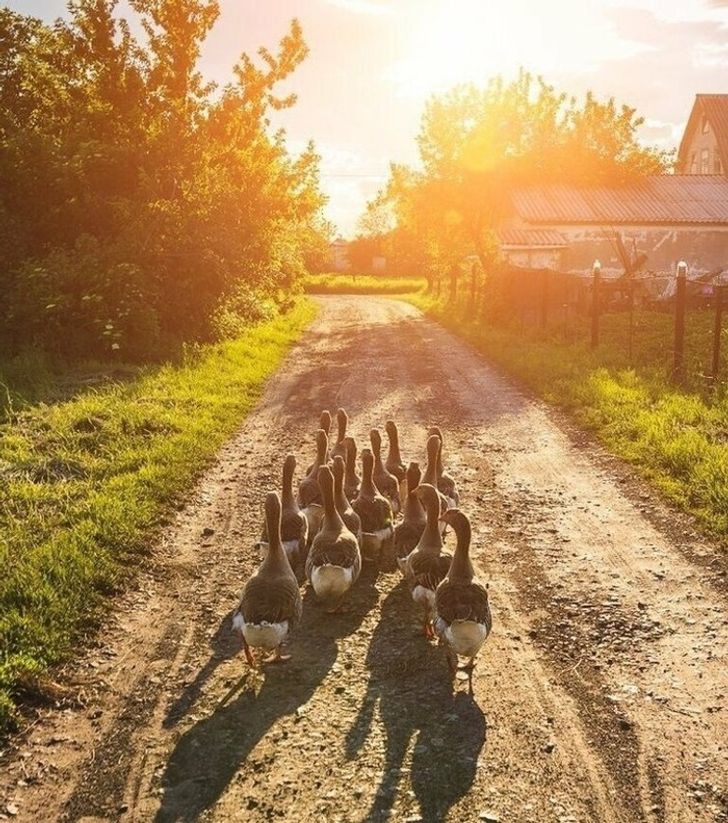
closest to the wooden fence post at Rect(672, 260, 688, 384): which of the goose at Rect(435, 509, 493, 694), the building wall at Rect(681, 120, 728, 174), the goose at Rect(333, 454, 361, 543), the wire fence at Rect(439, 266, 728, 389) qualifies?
the wire fence at Rect(439, 266, 728, 389)

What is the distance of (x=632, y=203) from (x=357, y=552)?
38.6m

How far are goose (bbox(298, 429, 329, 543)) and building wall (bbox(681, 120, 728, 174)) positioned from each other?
163ft

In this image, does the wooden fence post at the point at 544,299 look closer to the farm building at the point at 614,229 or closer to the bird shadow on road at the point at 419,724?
the farm building at the point at 614,229

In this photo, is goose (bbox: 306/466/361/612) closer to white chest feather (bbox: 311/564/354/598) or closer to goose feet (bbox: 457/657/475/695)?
white chest feather (bbox: 311/564/354/598)

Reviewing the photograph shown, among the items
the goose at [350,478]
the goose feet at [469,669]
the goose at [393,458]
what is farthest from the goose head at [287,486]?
the goose feet at [469,669]

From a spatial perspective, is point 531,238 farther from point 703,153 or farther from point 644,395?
point 703,153

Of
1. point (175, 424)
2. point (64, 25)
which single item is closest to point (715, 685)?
point (175, 424)

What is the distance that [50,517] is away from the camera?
27.8ft

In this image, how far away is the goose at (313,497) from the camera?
24.9ft

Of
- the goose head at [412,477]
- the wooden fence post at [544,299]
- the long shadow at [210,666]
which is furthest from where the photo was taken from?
the wooden fence post at [544,299]

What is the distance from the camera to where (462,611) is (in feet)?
17.2

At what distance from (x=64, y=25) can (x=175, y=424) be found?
13857mm

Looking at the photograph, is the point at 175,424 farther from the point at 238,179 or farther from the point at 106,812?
the point at 238,179

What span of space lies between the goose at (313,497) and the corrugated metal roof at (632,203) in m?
31.3
